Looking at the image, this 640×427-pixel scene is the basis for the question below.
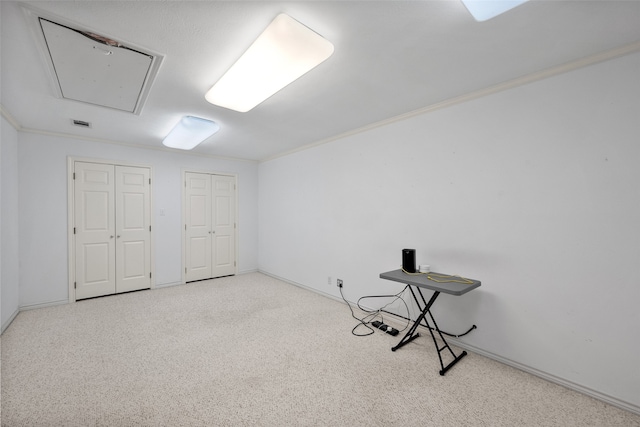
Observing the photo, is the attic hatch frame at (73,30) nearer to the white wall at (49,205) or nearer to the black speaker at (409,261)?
the white wall at (49,205)

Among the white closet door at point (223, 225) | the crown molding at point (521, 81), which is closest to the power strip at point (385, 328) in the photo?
the crown molding at point (521, 81)

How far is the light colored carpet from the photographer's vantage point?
167 centimetres

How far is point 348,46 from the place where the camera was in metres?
1.76

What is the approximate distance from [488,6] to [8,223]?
4866mm

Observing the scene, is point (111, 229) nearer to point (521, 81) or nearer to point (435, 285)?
point (435, 285)

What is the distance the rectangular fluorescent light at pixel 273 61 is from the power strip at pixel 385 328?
2.56 metres

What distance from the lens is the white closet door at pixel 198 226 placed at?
4.83 metres

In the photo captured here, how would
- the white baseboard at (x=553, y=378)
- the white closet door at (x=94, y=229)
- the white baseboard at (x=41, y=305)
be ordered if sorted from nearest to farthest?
the white baseboard at (x=553, y=378)
the white baseboard at (x=41, y=305)
the white closet door at (x=94, y=229)

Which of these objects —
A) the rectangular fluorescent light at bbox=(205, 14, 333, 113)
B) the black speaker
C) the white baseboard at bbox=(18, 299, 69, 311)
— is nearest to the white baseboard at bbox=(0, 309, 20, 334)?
the white baseboard at bbox=(18, 299, 69, 311)

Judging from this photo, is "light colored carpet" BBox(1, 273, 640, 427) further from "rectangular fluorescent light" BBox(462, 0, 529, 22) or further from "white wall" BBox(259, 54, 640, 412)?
"rectangular fluorescent light" BBox(462, 0, 529, 22)

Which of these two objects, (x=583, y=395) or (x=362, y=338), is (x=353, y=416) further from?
(x=583, y=395)

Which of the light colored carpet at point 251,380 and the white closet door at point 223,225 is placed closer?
the light colored carpet at point 251,380

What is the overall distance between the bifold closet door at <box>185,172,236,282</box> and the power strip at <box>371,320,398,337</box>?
341 centimetres

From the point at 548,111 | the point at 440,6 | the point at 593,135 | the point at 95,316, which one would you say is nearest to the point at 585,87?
the point at 548,111
